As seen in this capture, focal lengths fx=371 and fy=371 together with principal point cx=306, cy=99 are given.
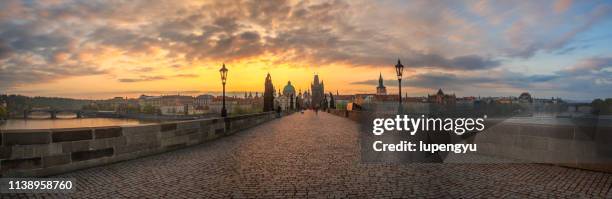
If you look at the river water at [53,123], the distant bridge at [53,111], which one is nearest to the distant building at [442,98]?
the river water at [53,123]

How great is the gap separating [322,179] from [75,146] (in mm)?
5011

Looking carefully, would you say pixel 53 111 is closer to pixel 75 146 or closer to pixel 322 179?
pixel 75 146

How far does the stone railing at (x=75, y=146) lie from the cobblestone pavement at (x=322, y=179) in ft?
1.04

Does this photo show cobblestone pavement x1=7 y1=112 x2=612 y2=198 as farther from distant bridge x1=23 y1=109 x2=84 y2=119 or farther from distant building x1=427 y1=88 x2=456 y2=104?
distant bridge x1=23 y1=109 x2=84 y2=119

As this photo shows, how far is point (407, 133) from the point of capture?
1493 cm

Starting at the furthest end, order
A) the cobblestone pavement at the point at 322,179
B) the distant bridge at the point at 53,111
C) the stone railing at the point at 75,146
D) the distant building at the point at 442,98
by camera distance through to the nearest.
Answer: the distant bridge at the point at 53,111 < the distant building at the point at 442,98 < the stone railing at the point at 75,146 < the cobblestone pavement at the point at 322,179

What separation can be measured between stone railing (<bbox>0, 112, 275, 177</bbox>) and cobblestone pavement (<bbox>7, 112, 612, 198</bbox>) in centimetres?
32

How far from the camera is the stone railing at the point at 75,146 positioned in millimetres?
6539

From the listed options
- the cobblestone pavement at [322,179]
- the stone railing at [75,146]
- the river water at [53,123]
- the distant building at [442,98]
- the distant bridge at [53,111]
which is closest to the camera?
the cobblestone pavement at [322,179]

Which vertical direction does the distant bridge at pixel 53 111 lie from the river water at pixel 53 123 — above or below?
above

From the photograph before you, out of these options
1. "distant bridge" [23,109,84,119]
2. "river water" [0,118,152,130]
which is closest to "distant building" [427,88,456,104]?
"river water" [0,118,152,130]

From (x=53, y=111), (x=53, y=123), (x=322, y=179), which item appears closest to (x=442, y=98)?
(x=322, y=179)

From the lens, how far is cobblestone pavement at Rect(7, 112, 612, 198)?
220 inches

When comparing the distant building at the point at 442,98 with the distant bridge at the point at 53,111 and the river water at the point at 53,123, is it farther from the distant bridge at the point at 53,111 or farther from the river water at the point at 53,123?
the distant bridge at the point at 53,111
